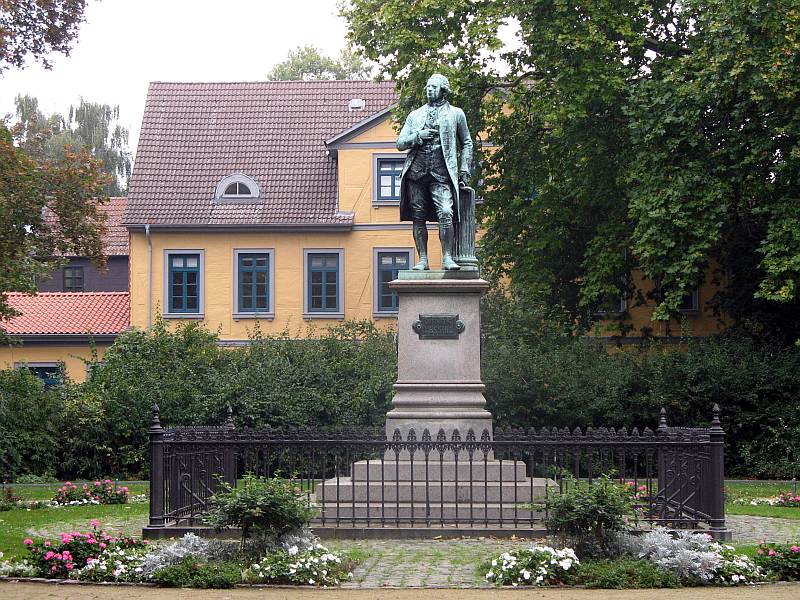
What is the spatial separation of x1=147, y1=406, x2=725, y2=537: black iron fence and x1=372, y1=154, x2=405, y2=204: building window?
22103mm

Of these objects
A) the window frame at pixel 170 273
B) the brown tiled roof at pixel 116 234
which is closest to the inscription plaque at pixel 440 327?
the window frame at pixel 170 273

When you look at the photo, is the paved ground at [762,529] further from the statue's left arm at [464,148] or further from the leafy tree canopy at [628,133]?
the leafy tree canopy at [628,133]

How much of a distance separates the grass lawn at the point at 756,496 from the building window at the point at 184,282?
18285 millimetres

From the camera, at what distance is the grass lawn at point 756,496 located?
16.5 metres

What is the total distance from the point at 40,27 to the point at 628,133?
41.7 feet

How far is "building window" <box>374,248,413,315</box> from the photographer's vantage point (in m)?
35.6

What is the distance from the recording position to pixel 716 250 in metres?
27.6

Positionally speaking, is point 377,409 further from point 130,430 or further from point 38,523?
point 38,523

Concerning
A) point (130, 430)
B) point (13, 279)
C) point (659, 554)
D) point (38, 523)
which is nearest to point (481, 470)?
point (659, 554)

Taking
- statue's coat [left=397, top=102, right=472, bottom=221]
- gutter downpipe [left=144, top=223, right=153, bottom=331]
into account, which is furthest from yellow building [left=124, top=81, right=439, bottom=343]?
statue's coat [left=397, top=102, right=472, bottom=221]

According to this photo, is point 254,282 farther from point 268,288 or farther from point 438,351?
point 438,351

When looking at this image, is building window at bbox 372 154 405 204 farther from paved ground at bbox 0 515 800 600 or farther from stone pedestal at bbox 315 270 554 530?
paved ground at bbox 0 515 800 600

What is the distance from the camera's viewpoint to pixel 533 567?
10.1m

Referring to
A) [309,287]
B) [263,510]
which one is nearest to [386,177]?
[309,287]
